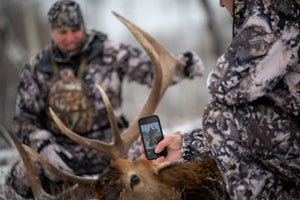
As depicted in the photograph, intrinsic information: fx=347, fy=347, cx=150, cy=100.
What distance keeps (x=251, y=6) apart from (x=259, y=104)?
45 cm

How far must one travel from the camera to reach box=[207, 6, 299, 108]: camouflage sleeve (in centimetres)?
148

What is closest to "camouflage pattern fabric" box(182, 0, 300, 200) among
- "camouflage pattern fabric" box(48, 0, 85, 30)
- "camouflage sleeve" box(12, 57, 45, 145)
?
"camouflage pattern fabric" box(48, 0, 85, 30)

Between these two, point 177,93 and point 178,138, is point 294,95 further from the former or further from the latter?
point 177,93

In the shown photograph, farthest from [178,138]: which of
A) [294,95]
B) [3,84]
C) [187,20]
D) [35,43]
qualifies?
[187,20]

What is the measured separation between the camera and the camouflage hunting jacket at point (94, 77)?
334 cm

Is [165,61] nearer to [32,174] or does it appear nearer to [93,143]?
[93,143]

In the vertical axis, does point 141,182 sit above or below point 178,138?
below

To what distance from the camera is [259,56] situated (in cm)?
148

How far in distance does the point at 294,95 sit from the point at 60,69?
2391 millimetres

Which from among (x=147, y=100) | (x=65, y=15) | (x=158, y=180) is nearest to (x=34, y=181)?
(x=158, y=180)

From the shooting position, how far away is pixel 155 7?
19.0 metres

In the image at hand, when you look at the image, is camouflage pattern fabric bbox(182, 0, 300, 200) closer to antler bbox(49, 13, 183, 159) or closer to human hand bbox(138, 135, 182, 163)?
human hand bbox(138, 135, 182, 163)

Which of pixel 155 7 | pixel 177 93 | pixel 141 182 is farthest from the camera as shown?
pixel 177 93

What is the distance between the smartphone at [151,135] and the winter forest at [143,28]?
3002mm
